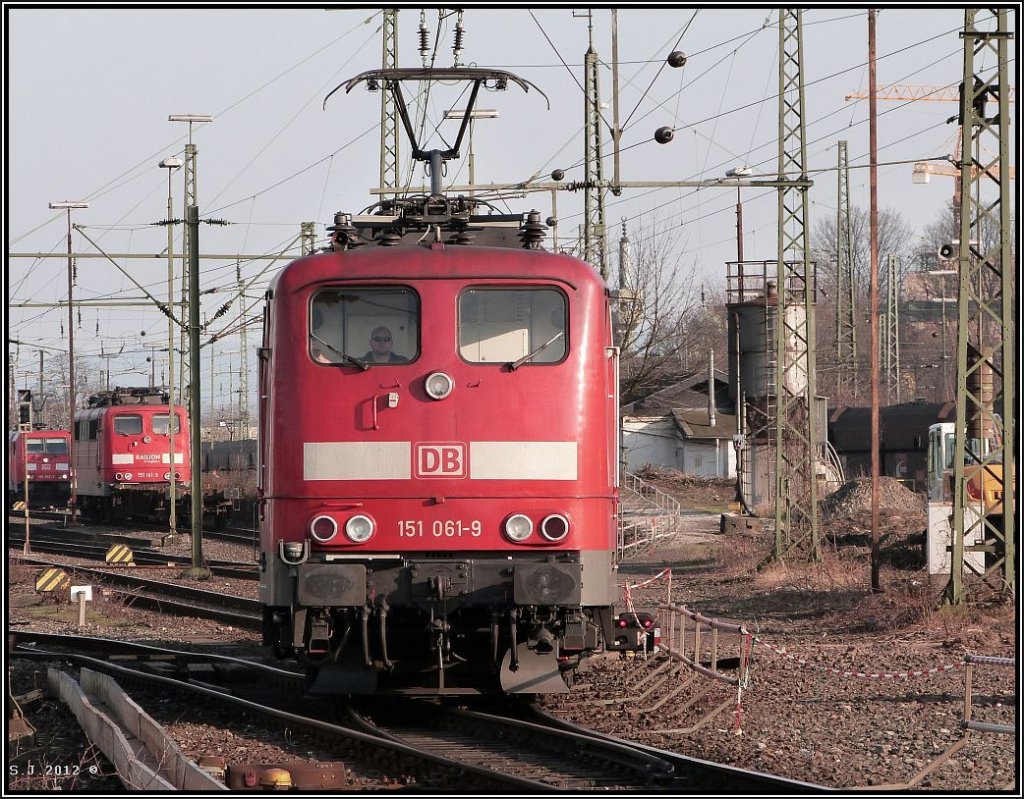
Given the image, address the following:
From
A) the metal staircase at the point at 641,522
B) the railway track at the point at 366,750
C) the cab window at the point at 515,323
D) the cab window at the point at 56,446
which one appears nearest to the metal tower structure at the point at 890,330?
the metal staircase at the point at 641,522

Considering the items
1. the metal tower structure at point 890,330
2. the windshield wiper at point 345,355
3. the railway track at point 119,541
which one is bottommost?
the railway track at point 119,541

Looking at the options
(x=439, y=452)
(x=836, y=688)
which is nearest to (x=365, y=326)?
(x=439, y=452)

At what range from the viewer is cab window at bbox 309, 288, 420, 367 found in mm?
9750

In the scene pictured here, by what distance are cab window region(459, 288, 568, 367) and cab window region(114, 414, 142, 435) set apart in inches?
1153

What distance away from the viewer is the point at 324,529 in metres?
9.52

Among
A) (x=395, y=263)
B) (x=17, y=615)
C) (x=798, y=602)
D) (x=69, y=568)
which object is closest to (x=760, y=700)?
(x=395, y=263)

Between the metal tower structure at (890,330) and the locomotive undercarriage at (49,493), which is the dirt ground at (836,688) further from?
the metal tower structure at (890,330)

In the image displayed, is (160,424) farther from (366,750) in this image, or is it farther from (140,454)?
(366,750)

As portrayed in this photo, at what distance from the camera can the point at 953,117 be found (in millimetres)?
16438

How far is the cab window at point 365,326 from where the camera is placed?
975 cm

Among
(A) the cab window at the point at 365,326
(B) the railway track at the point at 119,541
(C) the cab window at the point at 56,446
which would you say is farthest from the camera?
(C) the cab window at the point at 56,446

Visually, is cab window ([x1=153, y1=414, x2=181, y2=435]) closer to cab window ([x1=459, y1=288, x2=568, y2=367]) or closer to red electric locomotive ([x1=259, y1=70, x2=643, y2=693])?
red electric locomotive ([x1=259, y1=70, x2=643, y2=693])

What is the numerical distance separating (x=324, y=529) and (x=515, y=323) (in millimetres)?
1899

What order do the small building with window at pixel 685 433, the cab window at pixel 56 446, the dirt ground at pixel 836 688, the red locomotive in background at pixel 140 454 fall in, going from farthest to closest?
the small building with window at pixel 685 433, the cab window at pixel 56 446, the red locomotive in background at pixel 140 454, the dirt ground at pixel 836 688
